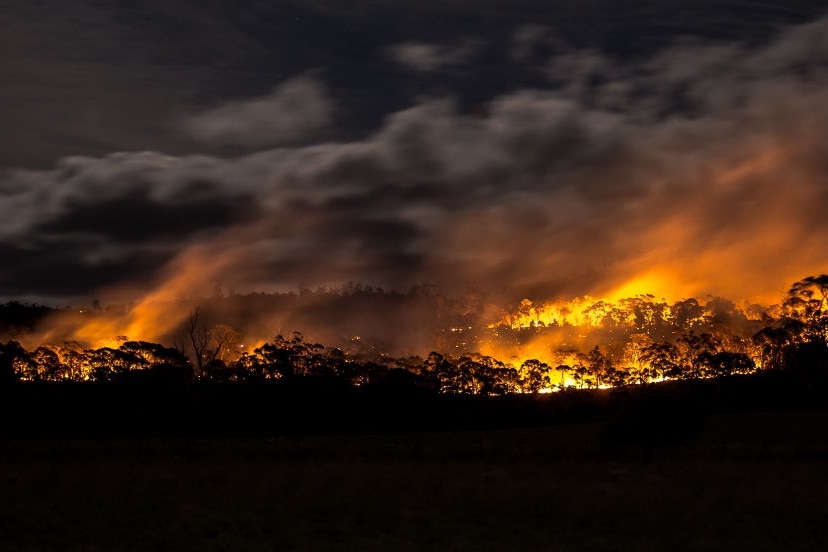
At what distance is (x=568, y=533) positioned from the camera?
74.4 ft

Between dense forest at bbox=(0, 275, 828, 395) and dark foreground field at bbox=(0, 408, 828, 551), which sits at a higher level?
dense forest at bbox=(0, 275, 828, 395)

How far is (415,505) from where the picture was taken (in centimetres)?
2622

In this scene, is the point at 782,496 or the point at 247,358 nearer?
the point at 782,496

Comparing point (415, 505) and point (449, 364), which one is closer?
point (415, 505)

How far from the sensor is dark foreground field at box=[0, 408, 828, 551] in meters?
21.7

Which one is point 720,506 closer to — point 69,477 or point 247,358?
point 69,477

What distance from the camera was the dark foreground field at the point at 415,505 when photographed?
21.7 metres

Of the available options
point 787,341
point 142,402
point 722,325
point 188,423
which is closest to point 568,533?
point 188,423

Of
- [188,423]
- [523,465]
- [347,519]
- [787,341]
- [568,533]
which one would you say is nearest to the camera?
[568,533]

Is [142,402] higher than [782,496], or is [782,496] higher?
[142,402]

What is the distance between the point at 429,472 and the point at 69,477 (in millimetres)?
12270

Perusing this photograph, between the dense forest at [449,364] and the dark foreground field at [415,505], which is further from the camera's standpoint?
the dense forest at [449,364]

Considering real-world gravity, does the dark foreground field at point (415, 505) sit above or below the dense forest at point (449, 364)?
below

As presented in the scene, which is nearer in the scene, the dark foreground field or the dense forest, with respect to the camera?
the dark foreground field
